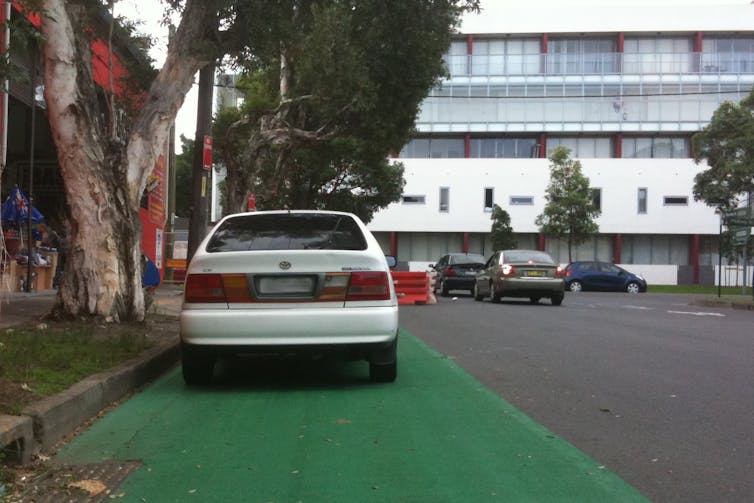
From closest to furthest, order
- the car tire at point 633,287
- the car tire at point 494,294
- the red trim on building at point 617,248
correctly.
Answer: the car tire at point 494,294
the car tire at point 633,287
the red trim on building at point 617,248

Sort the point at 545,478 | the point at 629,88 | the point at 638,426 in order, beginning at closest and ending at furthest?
the point at 545,478, the point at 638,426, the point at 629,88

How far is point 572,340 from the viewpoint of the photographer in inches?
401

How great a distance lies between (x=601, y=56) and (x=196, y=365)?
43.2 meters

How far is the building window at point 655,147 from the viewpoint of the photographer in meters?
44.7

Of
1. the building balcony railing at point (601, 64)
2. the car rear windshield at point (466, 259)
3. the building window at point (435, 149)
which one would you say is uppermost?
the building balcony railing at point (601, 64)

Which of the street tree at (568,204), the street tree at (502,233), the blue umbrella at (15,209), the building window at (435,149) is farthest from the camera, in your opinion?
the building window at (435,149)

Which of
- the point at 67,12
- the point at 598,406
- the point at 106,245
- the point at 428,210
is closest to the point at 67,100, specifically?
the point at 67,12

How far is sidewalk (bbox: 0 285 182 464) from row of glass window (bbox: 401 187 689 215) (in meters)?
36.6

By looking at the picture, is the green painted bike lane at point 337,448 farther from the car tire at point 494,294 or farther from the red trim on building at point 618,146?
the red trim on building at point 618,146

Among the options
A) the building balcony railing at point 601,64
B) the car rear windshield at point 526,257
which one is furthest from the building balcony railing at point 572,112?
the car rear windshield at point 526,257

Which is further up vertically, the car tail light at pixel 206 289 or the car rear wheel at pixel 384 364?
the car tail light at pixel 206 289

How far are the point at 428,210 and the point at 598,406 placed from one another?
127 feet

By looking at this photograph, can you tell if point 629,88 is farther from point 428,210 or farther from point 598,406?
point 598,406

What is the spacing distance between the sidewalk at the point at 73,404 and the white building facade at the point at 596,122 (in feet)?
123
